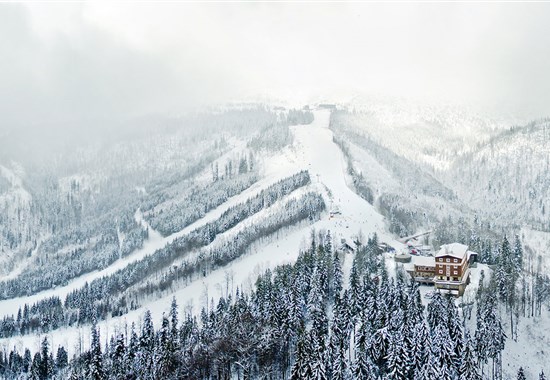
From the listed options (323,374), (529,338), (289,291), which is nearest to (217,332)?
(289,291)

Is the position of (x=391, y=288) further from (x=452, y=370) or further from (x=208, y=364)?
(x=208, y=364)

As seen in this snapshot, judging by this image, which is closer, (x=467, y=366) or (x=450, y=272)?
(x=467, y=366)

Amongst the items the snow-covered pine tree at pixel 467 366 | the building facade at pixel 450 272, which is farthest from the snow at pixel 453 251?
the snow-covered pine tree at pixel 467 366

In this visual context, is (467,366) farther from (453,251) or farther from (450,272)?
(453,251)

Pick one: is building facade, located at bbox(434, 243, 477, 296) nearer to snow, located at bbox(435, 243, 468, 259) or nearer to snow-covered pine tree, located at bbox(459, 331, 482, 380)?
snow, located at bbox(435, 243, 468, 259)

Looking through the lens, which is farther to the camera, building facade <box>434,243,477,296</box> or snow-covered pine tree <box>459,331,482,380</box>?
building facade <box>434,243,477,296</box>

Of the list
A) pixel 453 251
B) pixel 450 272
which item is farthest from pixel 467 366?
pixel 453 251

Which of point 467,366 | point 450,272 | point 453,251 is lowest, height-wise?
point 450,272

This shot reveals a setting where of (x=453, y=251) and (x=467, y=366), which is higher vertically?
(x=453, y=251)

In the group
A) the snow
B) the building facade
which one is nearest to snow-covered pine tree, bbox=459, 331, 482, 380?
the building facade

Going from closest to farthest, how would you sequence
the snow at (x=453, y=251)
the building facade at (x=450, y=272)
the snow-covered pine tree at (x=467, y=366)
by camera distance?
1. the snow-covered pine tree at (x=467, y=366)
2. the building facade at (x=450, y=272)
3. the snow at (x=453, y=251)

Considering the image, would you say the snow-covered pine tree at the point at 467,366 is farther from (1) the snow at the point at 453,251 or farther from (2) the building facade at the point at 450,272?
(1) the snow at the point at 453,251
